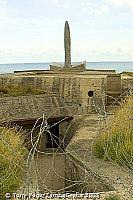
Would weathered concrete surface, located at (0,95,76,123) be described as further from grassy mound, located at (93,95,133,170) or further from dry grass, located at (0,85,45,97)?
grassy mound, located at (93,95,133,170)

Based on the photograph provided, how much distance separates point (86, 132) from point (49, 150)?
2550 millimetres

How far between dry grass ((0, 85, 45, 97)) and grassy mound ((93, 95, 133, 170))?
21.0ft

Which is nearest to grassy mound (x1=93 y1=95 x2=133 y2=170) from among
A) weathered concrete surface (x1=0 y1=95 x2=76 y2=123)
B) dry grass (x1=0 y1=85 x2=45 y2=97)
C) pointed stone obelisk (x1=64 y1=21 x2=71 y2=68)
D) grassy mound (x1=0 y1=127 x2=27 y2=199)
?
grassy mound (x1=0 y1=127 x2=27 y2=199)

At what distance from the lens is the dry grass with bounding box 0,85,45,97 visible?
16.6 metres

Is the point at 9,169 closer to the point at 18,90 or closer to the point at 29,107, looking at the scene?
the point at 29,107

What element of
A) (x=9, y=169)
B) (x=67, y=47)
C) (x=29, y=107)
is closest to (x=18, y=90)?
(x=29, y=107)

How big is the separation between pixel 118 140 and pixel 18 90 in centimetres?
871

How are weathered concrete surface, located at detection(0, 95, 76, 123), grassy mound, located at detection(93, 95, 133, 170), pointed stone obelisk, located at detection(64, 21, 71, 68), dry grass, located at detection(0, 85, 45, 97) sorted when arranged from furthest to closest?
pointed stone obelisk, located at detection(64, 21, 71, 68), dry grass, located at detection(0, 85, 45, 97), weathered concrete surface, located at detection(0, 95, 76, 123), grassy mound, located at detection(93, 95, 133, 170)

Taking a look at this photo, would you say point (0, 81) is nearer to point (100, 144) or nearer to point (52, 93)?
point (52, 93)

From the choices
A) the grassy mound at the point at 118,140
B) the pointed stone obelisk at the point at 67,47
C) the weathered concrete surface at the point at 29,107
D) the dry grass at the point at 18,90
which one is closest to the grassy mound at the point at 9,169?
the grassy mound at the point at 118,140

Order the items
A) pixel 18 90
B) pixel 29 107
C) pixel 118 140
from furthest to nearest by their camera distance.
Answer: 1. pixel 18 90
2. pixel 29 107
3. pixel 118 140

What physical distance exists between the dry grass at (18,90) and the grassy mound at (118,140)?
6.39 m

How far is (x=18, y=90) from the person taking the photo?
1727 cm

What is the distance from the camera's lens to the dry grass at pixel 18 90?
16647 millimetres
